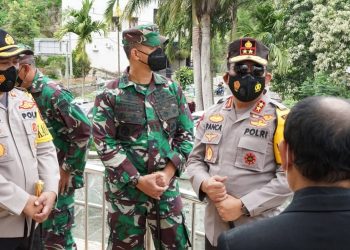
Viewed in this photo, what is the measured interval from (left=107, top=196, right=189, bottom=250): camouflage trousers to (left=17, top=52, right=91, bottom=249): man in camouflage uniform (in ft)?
1.33

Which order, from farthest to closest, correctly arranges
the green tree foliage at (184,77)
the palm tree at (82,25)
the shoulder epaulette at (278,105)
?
the green tree foliage at (184,77), the palm tree at (82,25), the shoulder epaulette at (278,105)

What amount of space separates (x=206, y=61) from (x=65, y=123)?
13126 millimetres

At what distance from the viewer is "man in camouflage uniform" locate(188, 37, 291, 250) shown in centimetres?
229

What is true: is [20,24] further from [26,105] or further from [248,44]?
[248,44]

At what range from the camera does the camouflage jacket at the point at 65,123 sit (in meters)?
2.97

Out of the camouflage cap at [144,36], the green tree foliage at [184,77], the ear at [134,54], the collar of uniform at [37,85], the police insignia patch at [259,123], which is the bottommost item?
the green tree foliage at [184,77]

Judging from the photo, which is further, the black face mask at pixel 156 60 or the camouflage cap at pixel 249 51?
the black face mask at pixel 156 60

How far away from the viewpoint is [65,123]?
303cm

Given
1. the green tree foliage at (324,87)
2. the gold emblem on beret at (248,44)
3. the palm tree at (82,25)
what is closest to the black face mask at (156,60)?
the gold emblem on beret at (248,44)

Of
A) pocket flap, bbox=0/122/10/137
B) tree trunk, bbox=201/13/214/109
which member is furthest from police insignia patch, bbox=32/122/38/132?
tree trunk, bbox=201/13/214/109

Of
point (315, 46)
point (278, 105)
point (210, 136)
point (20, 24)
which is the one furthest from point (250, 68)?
point (20, 24)

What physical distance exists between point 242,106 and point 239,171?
335mm

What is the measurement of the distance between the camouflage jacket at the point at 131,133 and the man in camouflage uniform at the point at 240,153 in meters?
0.33

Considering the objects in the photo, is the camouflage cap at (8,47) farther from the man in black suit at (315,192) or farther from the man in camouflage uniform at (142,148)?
the man in black suit at (315,192)
